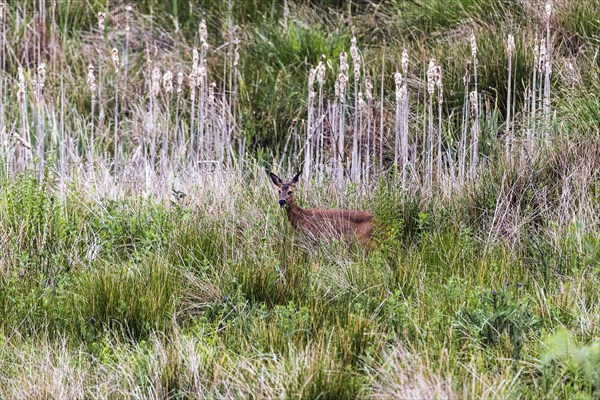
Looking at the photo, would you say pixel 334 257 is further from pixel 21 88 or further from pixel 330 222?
pixel 21 88

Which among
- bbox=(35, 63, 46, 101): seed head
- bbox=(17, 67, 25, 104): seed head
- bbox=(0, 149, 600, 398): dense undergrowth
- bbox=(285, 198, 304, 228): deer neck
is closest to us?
bbox=(0, 149, 600, 398): dense undergrowth

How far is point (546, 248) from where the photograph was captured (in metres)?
5.46

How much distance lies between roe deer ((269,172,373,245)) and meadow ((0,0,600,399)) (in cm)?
7

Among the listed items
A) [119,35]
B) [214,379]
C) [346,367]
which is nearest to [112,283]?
[214,379]

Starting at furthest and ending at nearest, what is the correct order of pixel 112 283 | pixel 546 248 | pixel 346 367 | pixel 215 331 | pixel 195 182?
1. pixel 195 182
2. pixel 546 248
3. pixel 112 283
4. pixel 215 331
5. pixel 346 367

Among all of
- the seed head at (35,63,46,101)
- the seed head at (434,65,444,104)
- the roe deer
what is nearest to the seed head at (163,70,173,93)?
the seed head at (35,63,46,101)

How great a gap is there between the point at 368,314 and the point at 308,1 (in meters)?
6.56

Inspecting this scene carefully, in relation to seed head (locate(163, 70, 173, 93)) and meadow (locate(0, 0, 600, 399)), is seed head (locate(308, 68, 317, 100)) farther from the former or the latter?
seed head (locate(163, 70, 173, 93))

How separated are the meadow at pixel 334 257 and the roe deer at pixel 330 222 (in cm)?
7

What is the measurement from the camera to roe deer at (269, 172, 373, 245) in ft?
18.9

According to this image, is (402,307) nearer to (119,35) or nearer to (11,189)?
(11,189)

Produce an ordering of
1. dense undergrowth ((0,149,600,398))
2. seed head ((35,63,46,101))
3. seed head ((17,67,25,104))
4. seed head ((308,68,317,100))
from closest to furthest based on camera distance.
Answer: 1. dense undergrowth ((0,149,600,398))
2. seed head ((17,67,25,104))
3. seed head ((35,63,46,101))
4. seed head ((308,68,317,100))

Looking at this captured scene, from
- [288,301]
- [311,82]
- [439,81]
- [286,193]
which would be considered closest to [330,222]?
[286,193]

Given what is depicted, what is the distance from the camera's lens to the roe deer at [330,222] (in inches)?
227
